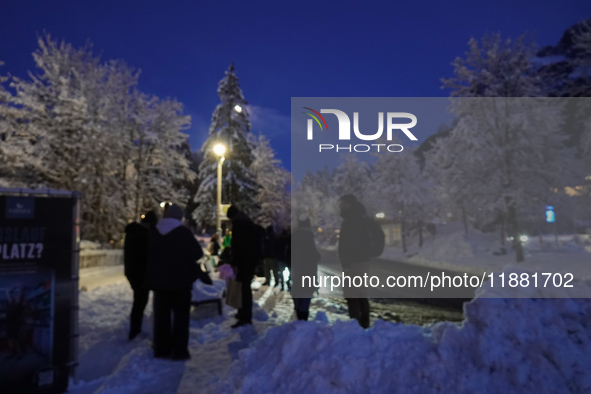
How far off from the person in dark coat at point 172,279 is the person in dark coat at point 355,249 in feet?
6.59

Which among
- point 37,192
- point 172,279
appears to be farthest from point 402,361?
point 37,192

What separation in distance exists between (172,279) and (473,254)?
21324 mm

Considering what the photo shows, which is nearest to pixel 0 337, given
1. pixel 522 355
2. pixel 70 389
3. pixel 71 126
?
pixel 70 389

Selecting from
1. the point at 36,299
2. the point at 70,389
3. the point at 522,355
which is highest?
the point at 36,299

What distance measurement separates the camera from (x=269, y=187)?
1775 inches

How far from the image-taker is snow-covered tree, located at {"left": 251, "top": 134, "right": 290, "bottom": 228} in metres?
44.2

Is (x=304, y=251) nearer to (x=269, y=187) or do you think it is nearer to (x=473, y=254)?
(x=473, y=254)

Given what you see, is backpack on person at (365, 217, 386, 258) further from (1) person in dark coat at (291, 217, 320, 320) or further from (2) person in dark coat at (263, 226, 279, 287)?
(2) person in dark coat at (263, 226, 279, 287)

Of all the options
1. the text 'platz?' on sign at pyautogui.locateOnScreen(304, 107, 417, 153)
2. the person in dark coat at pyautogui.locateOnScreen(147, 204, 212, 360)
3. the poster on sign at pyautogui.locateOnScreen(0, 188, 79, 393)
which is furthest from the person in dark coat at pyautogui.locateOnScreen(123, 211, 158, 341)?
the text 'platz?' on sign at pyautogui.locateOnScreen(304, 107, 417, 153)

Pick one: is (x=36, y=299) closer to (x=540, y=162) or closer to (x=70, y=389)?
(x=70, y=389)

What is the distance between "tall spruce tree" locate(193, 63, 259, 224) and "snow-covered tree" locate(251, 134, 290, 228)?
1257 cm

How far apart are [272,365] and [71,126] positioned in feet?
75.6

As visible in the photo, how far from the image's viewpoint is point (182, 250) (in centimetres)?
484

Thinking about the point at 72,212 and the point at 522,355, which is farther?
the point at 72,212
